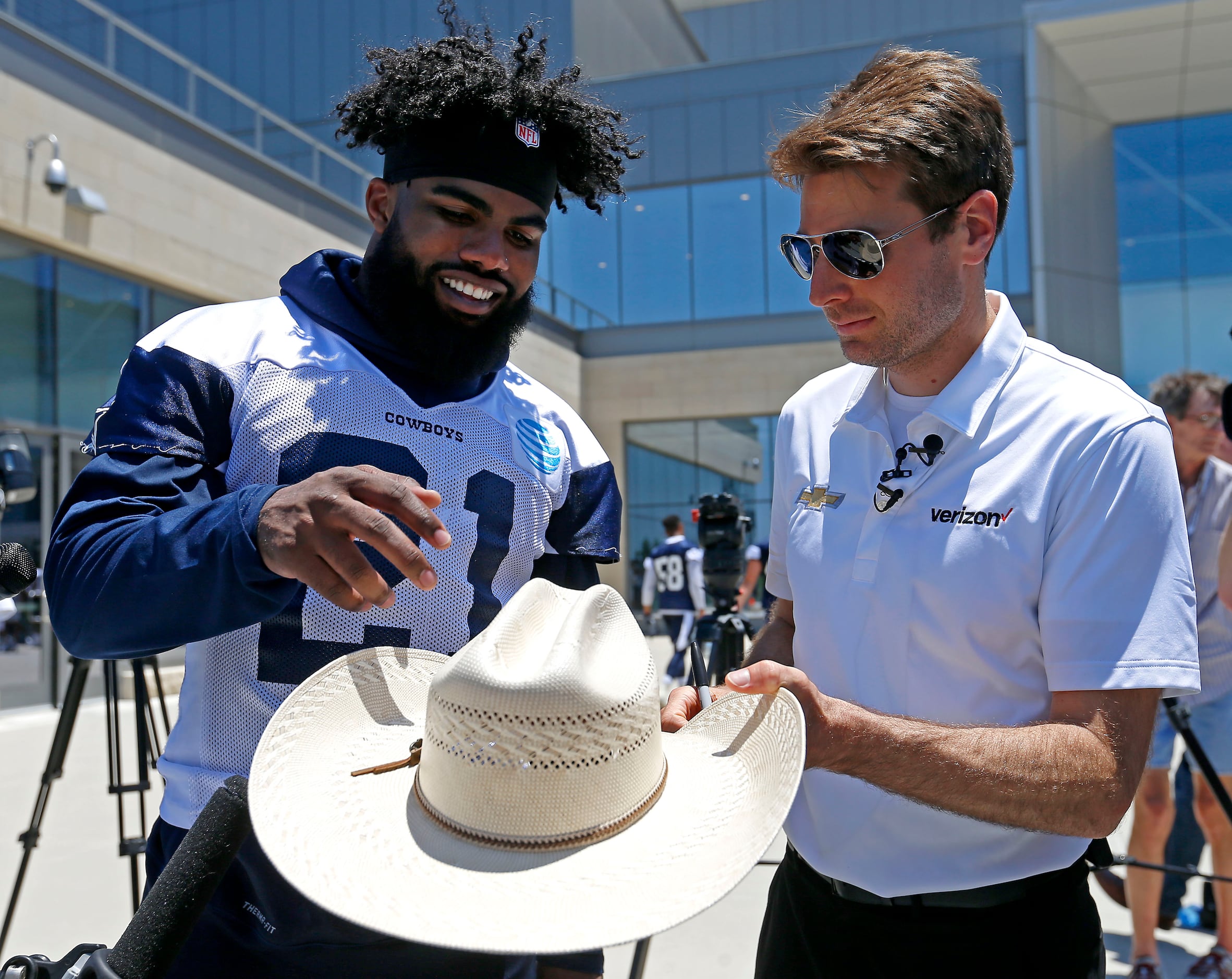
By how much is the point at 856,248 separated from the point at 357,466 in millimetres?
879

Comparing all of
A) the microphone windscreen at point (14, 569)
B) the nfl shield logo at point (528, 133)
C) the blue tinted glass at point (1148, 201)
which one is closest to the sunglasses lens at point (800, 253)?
the nfl shield logo at point (528, 133)

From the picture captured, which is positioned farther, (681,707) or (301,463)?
(301,463)

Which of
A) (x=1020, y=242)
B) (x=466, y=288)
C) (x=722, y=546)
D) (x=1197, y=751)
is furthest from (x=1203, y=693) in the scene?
(x=1020, y=242)

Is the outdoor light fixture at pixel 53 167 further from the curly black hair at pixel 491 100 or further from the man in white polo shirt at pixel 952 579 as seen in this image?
the man in white polo shirt at pixel 952 579

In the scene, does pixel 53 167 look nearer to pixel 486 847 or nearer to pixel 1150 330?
pixel 486 847

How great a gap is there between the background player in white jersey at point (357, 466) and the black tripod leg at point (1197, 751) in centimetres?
241

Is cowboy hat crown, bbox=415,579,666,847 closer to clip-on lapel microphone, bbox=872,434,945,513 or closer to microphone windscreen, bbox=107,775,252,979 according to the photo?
microphone windscreen, bbox=107,775,252,979

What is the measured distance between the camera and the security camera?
880 centimetres

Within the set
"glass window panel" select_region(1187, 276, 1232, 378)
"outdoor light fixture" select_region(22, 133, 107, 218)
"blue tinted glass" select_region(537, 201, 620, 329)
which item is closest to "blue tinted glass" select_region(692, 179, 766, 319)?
"blue tinted glass" select_region(537, 201, 620, 329)

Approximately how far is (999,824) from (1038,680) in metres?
0.27

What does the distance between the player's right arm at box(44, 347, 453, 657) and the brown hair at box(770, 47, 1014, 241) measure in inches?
37.9

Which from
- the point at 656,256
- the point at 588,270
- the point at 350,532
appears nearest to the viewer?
the point at 350,532

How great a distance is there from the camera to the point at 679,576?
36.0 feet

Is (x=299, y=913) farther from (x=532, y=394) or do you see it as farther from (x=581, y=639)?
(x=532, y=394)
